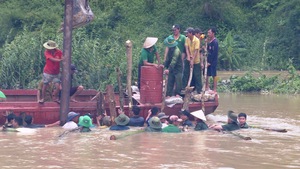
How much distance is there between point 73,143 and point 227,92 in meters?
13.1

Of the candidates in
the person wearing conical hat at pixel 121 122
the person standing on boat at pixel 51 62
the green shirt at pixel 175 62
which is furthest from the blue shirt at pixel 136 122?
the person standing on boat at pixel 51 62

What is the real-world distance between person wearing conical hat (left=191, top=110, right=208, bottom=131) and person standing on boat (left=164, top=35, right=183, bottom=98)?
4.83 feet

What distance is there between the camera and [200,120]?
→ 16141 millimetres

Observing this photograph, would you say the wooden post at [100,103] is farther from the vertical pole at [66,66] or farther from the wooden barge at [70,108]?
the vertical pole at [66,66]

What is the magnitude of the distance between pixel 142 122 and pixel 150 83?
104 cm

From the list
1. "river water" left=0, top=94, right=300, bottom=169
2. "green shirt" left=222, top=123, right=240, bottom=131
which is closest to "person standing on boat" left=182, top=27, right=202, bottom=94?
"river water" left=0, top=94, right=300, bottom=169

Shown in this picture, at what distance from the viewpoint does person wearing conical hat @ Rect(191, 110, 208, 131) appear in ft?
52.1

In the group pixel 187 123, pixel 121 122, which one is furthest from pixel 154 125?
pixel 187 123

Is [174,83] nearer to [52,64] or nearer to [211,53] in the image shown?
[211,53]

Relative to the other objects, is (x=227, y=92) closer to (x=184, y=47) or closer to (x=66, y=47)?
(x=184, y=47)

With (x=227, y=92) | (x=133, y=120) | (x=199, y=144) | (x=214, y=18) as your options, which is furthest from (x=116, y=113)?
(x=214, y=18)

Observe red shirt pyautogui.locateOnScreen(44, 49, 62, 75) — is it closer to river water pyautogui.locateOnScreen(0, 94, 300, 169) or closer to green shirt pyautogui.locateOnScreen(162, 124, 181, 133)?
river water pyautogui.locateOnScreen(0, 94, 300, 169)

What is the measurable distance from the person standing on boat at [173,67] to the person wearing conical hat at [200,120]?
1.47 m

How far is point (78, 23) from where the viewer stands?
16594 mm
